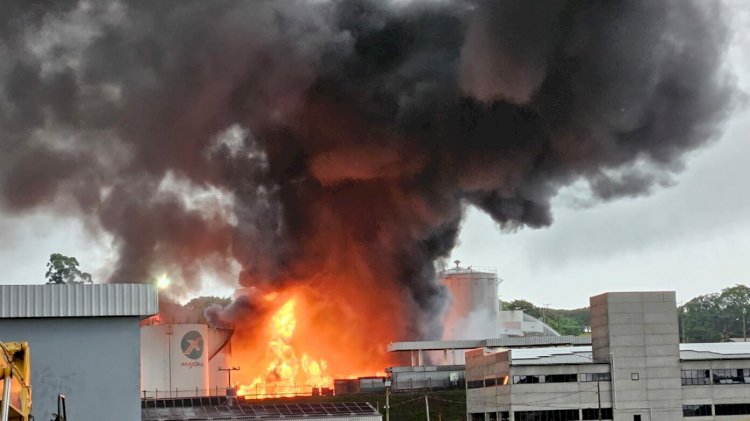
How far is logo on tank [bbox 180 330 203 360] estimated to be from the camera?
102188 millimetres

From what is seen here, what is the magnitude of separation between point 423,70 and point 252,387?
1454 inches

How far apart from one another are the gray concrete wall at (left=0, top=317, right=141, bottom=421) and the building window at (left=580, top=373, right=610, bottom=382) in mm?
44653

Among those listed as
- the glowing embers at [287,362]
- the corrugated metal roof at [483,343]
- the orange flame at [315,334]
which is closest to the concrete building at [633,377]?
the corrugated metal roof at [483,343]

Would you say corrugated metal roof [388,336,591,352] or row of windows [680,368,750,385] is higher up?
corrugated metal roof [388,336,591,352]

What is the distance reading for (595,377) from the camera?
77062 mm

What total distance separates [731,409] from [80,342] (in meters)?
52.5

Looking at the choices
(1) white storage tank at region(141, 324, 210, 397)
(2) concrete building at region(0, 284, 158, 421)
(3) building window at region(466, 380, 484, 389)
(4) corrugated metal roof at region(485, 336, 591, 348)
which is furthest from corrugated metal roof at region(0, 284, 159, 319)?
(4) corrugated metal roof at region(485, 336, 591, 348)

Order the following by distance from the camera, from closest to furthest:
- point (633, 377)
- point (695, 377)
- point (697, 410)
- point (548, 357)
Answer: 1. point (633, 377)
2. point (697, 410)
3. point (695, 377)
4. point (548, 357)

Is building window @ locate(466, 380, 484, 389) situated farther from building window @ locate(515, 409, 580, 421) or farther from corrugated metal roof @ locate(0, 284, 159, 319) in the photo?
corrugated metal roof @ locate(0, 284, 159, 319)

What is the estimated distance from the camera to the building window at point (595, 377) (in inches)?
3034

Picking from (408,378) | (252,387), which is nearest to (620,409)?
(408,378)

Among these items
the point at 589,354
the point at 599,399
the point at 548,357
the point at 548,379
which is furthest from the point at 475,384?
the point at 599,399

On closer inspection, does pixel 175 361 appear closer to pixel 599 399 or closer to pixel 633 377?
pixel 599 399

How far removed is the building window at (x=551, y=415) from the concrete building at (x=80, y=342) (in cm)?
4349
